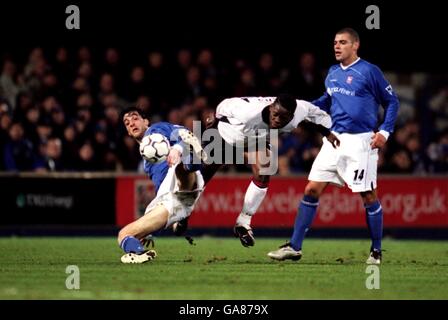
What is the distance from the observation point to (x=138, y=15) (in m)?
20.4

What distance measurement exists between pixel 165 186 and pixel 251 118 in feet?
3.98

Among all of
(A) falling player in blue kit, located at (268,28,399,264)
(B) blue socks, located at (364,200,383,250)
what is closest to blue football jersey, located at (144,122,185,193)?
(A) falling player in blue kit, located at (268,28,399,264)

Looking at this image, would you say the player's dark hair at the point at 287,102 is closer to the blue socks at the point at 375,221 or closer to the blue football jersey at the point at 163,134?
the blue football jersey at the point at 163,134

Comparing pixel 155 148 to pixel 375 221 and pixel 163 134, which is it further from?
pixel 375 221

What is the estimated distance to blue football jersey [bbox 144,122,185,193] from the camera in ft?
36.3

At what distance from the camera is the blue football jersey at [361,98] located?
37.3 feet

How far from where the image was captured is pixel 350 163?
11.5 metres

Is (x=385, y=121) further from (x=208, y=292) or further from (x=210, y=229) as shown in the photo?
(x=210, y=229)

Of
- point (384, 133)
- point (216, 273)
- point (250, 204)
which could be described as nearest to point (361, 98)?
point (384, 133)

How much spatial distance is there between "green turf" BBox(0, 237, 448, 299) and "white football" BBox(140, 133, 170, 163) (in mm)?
1136

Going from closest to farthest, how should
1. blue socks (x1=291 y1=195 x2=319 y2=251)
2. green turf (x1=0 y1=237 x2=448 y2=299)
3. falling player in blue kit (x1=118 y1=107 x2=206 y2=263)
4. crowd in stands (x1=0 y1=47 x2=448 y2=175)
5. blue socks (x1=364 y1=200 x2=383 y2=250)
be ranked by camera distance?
green turf (x1=0 y1=237 x2=448 y2=299)
falling player in blue kit (x1=118 y1=107 x2=206 y2=263)
blue socks (x1=364 y1=200 x2=383 y2=250)
blue socks (x1=291 y1=195 x2=319 y2=251)
crowd in stands (x1=0 y1=47 x2=448 y2=175)

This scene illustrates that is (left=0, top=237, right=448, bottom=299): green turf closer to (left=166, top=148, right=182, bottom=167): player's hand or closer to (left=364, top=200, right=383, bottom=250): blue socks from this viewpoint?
(left=364, top=200, right=383, bottom=250): blue socks

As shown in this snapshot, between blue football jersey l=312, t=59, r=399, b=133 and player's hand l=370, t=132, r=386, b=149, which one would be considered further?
blue football jersey l=312, t=59, r=399, b=133

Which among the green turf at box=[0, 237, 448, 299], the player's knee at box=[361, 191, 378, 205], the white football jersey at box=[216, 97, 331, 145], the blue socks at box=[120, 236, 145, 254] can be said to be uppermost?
the white football jersey at box=[216, 97, 331, 145]
